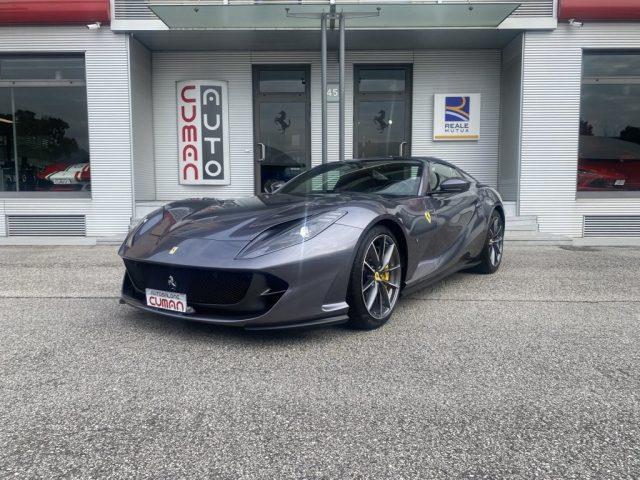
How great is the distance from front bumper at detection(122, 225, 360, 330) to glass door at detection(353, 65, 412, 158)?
7.64 meters

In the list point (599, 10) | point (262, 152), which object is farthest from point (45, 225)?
point (599, 10)

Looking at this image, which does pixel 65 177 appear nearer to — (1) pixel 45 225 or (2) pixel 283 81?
(1) pixel 45 225

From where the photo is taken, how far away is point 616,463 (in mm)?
2006

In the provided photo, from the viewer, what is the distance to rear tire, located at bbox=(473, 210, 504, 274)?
5.45 m

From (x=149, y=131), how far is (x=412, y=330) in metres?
8.39

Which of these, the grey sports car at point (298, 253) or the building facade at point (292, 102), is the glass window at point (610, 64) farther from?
the grey sports car at point (298, 253)

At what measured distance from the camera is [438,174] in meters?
4.85

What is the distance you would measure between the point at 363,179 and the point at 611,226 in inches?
259

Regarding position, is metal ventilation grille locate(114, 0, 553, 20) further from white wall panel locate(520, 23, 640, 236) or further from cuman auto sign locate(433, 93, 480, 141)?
cuman auto sign locate(433, 93, 480, 141)

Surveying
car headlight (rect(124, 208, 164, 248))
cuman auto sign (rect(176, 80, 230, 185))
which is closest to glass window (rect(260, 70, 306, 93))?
cuman auto sign (rect(176, 80, 230, 185))

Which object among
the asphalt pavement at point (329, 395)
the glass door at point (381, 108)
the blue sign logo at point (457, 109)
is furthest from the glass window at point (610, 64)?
the asphalt pavement at point (329, 395)

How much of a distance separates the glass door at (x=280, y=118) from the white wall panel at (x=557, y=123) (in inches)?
162

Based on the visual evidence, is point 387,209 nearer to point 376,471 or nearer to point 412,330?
point 412,330

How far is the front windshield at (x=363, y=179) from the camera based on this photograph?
4352 mm
